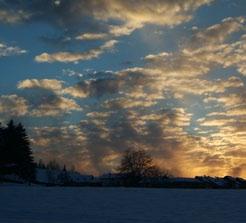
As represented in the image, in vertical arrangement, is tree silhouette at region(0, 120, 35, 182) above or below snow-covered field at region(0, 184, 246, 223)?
above

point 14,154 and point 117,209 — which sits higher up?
point 14,154

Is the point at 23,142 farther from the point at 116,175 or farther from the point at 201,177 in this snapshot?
the point at 201,177

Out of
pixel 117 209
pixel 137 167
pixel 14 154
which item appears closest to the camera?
pixel 117 209

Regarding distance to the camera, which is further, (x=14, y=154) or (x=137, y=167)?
(x=137, y=167)

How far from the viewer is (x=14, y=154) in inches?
3155

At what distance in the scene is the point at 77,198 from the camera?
43562mm

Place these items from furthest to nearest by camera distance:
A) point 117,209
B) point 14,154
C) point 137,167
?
1. point 137,167
2. point 14,154
3. point 117,209

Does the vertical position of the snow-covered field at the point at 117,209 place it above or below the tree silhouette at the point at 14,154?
below

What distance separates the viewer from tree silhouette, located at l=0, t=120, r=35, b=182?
79.7m

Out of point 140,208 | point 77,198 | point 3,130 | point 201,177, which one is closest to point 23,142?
point 3,130

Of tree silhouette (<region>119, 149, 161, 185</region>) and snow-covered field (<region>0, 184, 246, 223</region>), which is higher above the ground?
tree silhouette (<region>119, 149, 161, 185</region>)

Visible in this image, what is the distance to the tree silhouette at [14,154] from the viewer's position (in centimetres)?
7969

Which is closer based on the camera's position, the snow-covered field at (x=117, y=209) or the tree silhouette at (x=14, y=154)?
the snow-covered field at (x=117, y=209)

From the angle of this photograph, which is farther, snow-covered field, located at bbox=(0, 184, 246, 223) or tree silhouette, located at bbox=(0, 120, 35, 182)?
tree silhouette, located at bbox=(0, 120, 35, 182)
